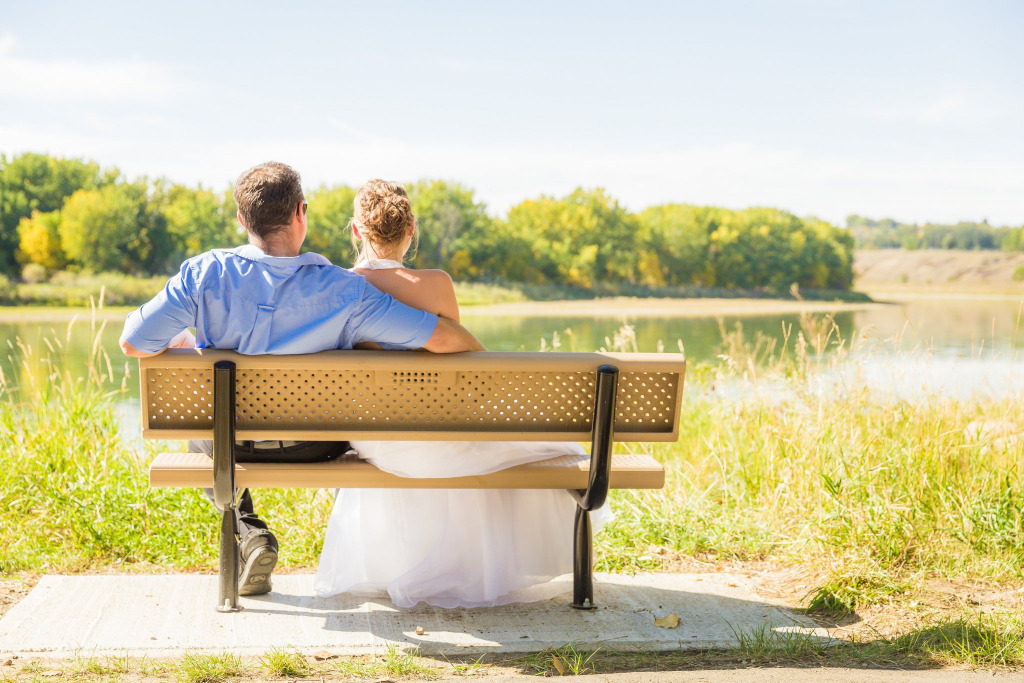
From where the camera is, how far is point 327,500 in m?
4.00

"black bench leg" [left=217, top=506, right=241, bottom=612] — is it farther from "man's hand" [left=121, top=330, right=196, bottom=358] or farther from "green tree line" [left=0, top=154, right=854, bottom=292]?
"green tree line" [left=0, top=154, right=854, bottom=292]

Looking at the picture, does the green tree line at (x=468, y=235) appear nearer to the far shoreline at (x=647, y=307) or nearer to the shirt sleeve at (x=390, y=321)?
the far shoreline at (x=647, y=307)

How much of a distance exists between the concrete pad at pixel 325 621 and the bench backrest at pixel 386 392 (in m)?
0.62

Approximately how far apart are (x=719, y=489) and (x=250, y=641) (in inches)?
100

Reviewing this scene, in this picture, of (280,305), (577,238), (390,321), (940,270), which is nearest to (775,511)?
(390,321)

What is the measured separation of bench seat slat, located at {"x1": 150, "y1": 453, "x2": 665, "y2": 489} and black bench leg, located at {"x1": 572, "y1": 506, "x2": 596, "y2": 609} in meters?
0.20

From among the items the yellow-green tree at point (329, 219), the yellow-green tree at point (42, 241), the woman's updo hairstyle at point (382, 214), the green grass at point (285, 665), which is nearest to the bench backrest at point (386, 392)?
the woman's updo hairstyle at point (382, 214)

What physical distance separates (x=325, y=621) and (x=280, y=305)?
1.03m

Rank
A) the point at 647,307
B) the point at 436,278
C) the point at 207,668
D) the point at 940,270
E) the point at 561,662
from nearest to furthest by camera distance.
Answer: the point at 207,668 < the point at 561,662 < the point at 436,278 < the point at 647,307 < the point at 940,270

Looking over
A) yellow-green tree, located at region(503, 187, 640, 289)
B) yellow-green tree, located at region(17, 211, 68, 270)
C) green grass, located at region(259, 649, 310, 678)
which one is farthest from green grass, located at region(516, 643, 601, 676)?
yellow-green tree, located at region(17, 211, 68, 270)

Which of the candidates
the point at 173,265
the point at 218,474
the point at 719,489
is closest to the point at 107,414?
the point at 218,474

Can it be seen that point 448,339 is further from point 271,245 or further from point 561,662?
point 561,662

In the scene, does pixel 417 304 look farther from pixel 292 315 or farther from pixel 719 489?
pixel 719 489

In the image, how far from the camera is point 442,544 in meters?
A: 2.88
